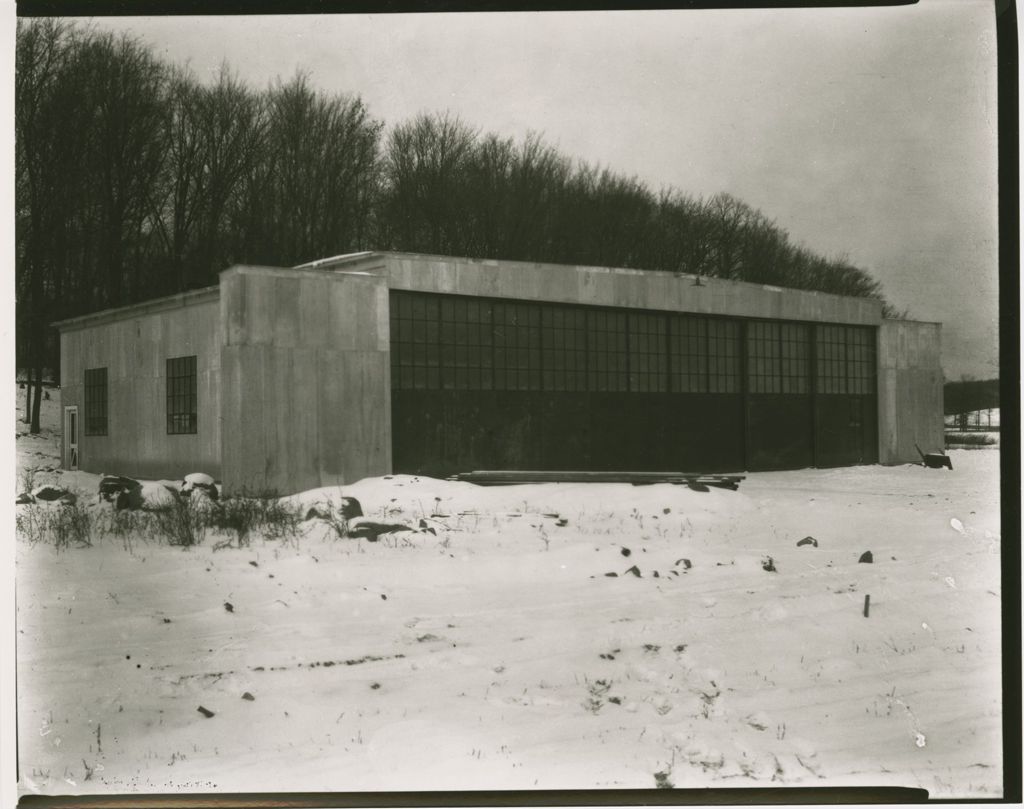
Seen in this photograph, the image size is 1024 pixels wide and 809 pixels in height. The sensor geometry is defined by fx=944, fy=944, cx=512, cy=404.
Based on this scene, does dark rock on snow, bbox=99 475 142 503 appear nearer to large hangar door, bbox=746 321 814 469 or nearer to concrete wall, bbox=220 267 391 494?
concrete wall, bbox=220 267 391 494

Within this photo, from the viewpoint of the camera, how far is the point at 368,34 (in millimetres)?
6773

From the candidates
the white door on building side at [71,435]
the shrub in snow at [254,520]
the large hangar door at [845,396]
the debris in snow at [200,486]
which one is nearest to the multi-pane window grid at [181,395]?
the white door on building side at [71,435]

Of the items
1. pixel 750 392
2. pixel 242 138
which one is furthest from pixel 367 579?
pixel 750 392

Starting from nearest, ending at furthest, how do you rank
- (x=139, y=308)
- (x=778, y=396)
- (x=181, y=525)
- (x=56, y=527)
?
(x=56, y=527) < (x=181, y=525) < (x=139, y=308) < (x=778, y=396)

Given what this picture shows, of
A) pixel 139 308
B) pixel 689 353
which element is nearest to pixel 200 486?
pixel 139 308

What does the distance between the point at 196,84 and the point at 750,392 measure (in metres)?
11.1

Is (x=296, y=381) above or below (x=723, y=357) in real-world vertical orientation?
below

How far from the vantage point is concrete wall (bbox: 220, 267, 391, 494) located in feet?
37.3

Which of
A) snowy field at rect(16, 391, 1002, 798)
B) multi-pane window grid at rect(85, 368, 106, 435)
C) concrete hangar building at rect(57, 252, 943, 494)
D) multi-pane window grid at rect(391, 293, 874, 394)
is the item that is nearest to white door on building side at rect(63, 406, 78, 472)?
concrete hangar building at rect(57, 252, 943, 494)

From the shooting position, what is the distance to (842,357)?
1719 cm

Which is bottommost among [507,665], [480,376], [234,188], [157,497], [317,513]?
[507,665]

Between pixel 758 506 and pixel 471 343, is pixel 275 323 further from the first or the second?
pixel 758 506

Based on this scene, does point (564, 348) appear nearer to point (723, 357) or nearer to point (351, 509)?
point (723, 357)

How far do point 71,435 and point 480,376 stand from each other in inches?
232
